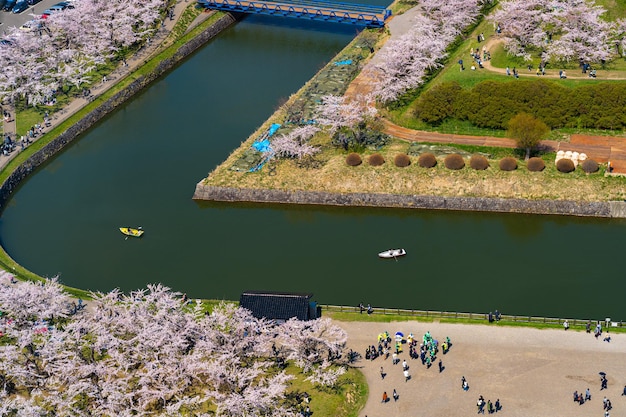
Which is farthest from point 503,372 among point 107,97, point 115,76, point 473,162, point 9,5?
point 9,5

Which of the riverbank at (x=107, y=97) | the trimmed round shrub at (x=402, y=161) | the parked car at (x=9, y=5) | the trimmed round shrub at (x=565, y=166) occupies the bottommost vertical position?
the riverbank at (x=107, y=97)

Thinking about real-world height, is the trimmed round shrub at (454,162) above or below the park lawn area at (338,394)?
above

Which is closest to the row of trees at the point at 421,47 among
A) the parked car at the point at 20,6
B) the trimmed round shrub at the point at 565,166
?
the trimmed round shrub at the point at 565,166

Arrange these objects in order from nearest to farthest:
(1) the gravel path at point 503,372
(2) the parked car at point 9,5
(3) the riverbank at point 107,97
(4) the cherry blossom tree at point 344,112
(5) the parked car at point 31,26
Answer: (1) the gravel path at point 503,372 → (3) the riverbank at point 107,97 → (4) the cherry blossom tree at point 344,112 → (5) the parked car at point 31,26 → (2) the parked car at point 9,5

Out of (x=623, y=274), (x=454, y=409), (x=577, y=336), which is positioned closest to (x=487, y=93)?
(x=623, y=274)

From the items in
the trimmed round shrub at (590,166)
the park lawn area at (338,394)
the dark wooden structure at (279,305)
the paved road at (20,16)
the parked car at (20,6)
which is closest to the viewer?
the park lawn area at (338,394)

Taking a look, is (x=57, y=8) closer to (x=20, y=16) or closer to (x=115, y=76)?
(x=20, y=16)

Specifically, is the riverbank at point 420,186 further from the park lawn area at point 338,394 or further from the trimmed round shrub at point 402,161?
the park lawn area at point 338,394
